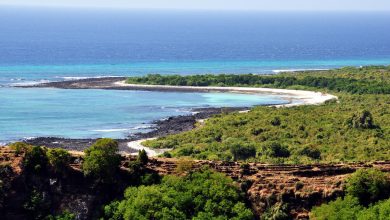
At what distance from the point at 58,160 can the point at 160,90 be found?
300 feet

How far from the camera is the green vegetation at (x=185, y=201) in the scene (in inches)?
1906

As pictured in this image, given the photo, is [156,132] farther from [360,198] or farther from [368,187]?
[368,187]

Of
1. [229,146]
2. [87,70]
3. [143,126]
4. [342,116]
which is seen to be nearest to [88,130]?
[143,126]

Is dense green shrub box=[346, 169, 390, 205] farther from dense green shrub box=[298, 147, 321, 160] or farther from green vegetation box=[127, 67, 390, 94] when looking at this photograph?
green vegetation box=[127, 67, 390, 94]

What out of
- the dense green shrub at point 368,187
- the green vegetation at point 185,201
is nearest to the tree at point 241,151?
the green vegetation at point 185,201

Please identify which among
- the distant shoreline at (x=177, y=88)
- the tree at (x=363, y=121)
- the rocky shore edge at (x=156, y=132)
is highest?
the distant shoreline at (x=177, y=88)

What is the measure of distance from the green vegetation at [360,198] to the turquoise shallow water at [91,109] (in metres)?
52.1

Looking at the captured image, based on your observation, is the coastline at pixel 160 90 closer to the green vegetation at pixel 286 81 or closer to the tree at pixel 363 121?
the green vegetation at pixel 286 81

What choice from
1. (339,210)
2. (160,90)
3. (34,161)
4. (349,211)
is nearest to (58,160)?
(34,161)

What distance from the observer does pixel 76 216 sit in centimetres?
4997

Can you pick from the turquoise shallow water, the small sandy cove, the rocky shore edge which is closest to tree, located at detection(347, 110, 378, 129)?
the rocky shore edge

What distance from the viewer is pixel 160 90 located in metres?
143

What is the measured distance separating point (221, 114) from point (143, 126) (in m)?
13.4

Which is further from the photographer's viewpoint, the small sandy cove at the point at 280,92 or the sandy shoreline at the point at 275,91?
the sandy shoreline at the point at 275,91
